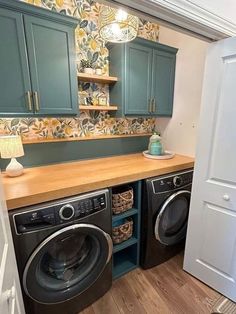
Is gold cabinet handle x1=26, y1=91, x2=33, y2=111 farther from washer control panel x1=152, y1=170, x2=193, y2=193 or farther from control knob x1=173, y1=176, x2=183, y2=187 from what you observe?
control knob x1=173, y1=176, x2=183, y2=187

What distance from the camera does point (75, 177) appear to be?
4.69 ft

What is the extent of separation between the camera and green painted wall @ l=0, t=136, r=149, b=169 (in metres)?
1.71

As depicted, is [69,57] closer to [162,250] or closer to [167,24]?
[167,24]

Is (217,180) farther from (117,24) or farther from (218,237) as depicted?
(117,24)

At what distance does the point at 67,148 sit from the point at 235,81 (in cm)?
150

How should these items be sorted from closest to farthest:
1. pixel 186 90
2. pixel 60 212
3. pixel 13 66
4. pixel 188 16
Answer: pixel 188 16 < pixel 60 212 < pixel 13 66 < pixel 186 90

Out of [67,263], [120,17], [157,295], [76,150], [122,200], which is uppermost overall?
[120,17]

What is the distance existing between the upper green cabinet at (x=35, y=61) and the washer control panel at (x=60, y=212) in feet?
2.40

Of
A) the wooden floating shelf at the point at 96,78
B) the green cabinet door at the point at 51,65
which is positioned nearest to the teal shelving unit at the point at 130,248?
the green cabinet door at the point at 51,65

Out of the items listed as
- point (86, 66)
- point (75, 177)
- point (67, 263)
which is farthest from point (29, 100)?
point (67, 263)

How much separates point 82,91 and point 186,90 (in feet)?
3.78

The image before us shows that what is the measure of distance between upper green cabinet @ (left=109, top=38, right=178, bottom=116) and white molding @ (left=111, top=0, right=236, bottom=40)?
2.72 feet

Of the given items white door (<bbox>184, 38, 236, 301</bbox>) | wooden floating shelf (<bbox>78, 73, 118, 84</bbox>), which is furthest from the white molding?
wooden floating shelf (<bbox>78, 73, 118, 84</bbox>)

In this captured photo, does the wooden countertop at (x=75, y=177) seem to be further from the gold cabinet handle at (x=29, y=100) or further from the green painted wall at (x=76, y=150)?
the gold cabinet handle at (x=29, y=100)
